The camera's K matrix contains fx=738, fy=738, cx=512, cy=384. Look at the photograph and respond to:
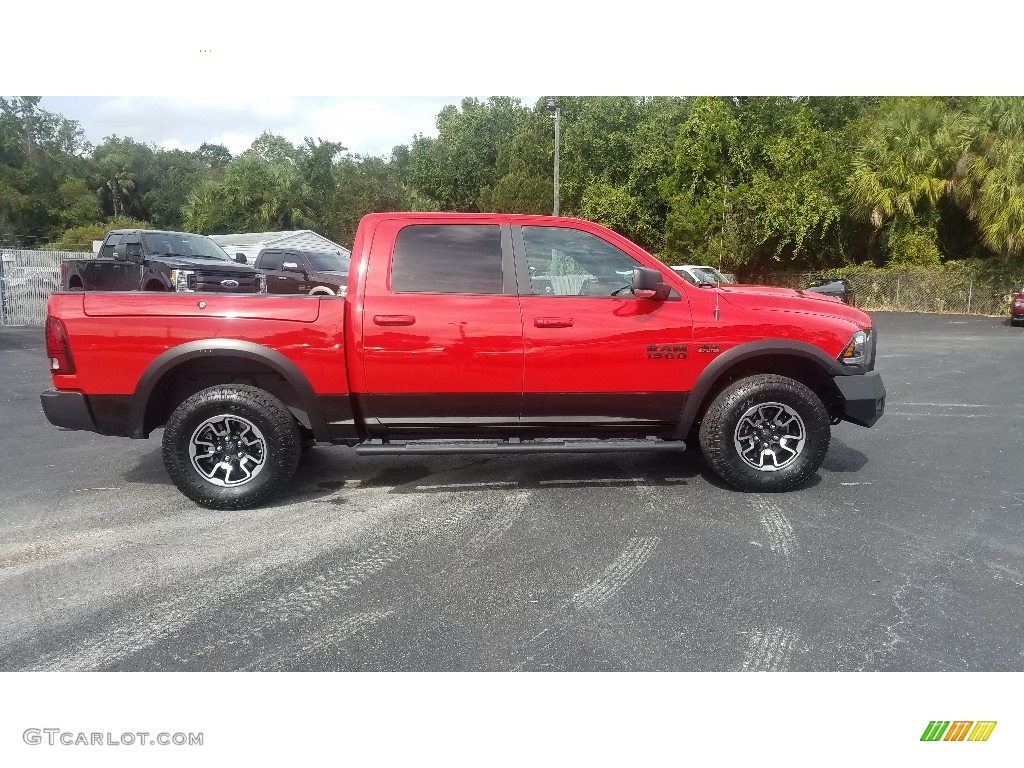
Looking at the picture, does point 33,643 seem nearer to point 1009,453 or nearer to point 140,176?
point 1009,453

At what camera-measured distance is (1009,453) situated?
6359 millimetres

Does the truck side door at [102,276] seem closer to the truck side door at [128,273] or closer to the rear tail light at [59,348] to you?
the truck side door at [128,273]

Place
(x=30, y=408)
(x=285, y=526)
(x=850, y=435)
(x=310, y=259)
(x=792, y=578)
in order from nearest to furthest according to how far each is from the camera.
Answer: (x=792, y=578) → (x=285, y=526) → (x=850, y=435) → (x=30, y=408) → (x=310, y=259)

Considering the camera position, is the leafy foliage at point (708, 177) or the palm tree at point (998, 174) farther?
the leafy foliage at point (708, 177)

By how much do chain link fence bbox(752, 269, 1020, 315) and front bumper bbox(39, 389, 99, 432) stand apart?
85.7ft

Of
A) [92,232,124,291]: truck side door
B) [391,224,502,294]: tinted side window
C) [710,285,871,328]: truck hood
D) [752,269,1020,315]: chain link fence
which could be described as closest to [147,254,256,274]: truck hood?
[92,232,124,291]: truck side door

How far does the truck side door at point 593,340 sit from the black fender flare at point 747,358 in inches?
3.0

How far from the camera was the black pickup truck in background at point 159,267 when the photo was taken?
11805mm

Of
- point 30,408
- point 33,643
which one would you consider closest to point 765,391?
point 33,643

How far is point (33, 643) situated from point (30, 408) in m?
6.21

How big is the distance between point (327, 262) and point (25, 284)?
9408 millimetres

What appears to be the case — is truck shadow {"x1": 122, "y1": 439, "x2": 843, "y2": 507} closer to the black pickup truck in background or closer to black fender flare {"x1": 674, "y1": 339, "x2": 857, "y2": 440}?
black fender flare {"x1": 674, "y1": 339, "x2": 857, "y2": 440}

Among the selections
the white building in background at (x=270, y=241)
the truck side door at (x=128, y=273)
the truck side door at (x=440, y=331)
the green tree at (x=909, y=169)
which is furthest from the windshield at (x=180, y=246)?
the green tree at (x=909, y=169)

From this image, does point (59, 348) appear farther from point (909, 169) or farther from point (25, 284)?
point (909, 169)
